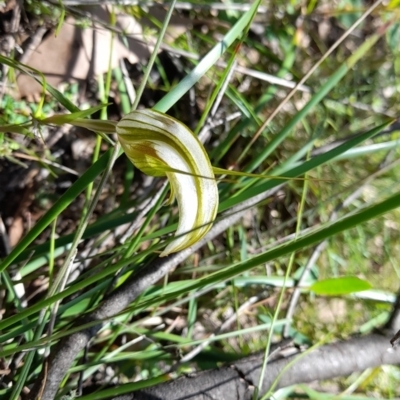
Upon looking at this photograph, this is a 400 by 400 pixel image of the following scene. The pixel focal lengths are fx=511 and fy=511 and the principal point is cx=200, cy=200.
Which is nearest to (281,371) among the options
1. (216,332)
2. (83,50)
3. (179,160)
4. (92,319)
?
(216,332)

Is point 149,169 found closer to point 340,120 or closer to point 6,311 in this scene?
point 6,311

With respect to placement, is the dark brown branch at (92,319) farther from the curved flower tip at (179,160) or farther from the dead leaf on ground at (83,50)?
the dead leaf on ground at (83,50)

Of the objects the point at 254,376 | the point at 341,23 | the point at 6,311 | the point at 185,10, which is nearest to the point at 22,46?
the point at 185,10

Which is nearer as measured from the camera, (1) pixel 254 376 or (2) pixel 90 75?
(1) pixel 254 376

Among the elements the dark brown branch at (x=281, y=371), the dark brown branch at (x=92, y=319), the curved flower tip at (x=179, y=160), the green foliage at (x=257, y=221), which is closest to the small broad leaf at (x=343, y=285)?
the green foliage at (x=257, y=221)

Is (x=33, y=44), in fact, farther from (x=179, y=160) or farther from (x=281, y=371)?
(x=281, y=371)
